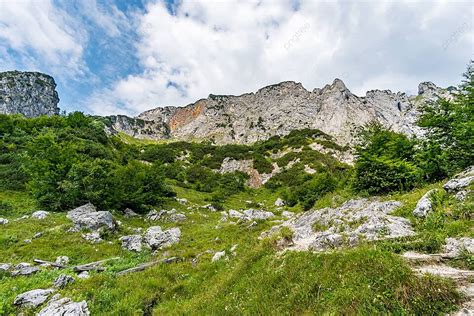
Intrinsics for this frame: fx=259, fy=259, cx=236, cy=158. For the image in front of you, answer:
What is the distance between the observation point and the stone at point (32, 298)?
341 inches

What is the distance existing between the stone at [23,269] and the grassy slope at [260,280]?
1.81 feet

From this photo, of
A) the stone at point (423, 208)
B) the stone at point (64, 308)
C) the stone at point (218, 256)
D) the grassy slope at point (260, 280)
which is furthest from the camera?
the stone at point (218, 256)

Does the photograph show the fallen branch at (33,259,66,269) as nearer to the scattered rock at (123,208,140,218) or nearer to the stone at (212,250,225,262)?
the stone at (212,250,225,262)

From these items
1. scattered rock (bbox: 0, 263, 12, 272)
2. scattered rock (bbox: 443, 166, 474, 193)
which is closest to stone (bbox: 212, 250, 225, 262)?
scattered rock (bbox: 0, 263, 12, 272)

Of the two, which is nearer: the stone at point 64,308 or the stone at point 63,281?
the stone at point 64,308

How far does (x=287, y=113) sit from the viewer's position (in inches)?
5517

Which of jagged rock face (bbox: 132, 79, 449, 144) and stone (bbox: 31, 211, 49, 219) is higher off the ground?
jagged rock face (bbox: 132, 79, 449, 144)

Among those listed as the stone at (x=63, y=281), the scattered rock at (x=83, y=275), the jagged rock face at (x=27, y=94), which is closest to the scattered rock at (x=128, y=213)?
the scattered rock at (x=83, y=275)

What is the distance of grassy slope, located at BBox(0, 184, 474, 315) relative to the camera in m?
5.10

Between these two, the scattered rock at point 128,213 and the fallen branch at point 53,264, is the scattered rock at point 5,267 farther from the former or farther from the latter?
the scattered rock at point 128,213

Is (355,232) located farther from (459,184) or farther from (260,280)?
(459,184)

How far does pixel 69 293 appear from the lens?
9148mm

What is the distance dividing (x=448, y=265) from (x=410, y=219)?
442 cm

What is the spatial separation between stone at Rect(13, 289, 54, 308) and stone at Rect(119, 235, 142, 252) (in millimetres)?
7074
